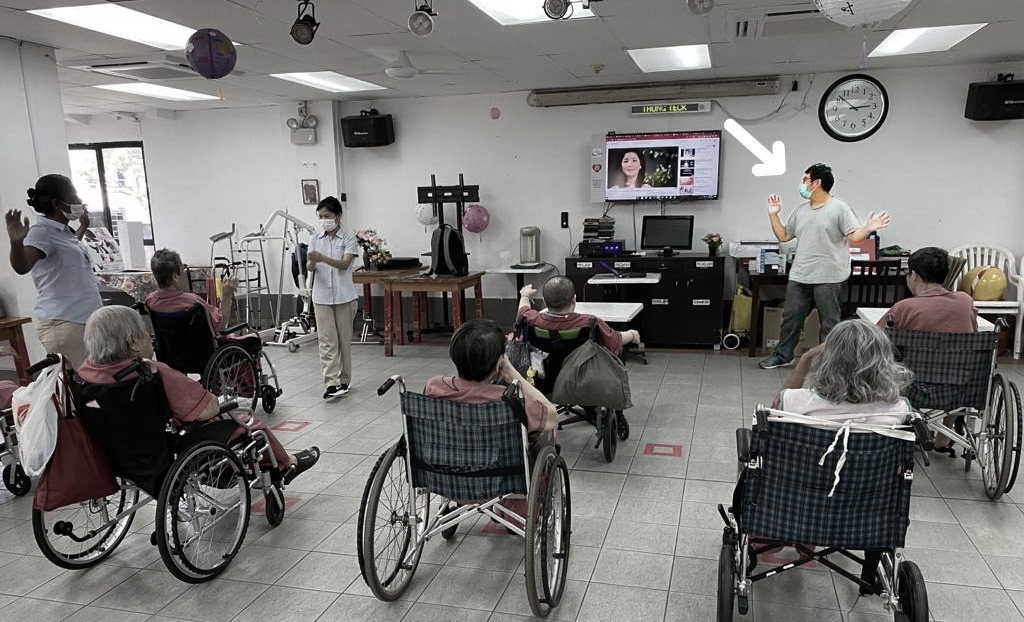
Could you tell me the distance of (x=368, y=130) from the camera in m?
7.29

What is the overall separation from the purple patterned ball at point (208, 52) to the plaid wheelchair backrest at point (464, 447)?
2.29 m

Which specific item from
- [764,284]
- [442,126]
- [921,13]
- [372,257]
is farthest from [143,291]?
[921,13]

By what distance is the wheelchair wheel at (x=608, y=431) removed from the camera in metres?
3.57

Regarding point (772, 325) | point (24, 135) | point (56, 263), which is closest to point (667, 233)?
point (772, 325)

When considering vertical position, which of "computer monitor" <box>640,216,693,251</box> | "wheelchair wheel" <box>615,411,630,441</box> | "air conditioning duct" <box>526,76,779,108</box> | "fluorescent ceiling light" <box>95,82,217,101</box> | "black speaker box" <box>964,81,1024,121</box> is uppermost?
"fluorescent ceiling light" <box>95,82,217,101</box>

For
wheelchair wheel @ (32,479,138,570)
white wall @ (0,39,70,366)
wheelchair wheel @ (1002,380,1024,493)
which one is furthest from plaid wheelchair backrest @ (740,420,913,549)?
white wall @ (0,39,70,366)

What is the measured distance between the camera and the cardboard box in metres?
6.22

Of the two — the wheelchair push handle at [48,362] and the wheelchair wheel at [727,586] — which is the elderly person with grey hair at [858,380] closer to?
the wheelchair wheel at [727,586]

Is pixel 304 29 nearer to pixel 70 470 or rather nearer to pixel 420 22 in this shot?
pixel 420 22

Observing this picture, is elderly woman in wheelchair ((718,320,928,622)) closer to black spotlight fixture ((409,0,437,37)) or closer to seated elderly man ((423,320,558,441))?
seated elderly man ((423,320,558,441))

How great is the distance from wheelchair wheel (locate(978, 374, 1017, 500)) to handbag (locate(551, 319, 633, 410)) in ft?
5.53

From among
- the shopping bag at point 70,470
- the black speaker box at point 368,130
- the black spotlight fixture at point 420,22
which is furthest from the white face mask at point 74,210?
the black speaker box at point 368,130

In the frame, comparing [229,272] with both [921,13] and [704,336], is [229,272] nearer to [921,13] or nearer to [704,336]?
[704,336]

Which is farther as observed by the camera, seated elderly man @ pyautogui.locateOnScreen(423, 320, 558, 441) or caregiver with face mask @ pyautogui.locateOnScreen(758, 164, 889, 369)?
caregiver with face mask @ pyautogui.locateOnScreen(758, 164, 889, 369)
